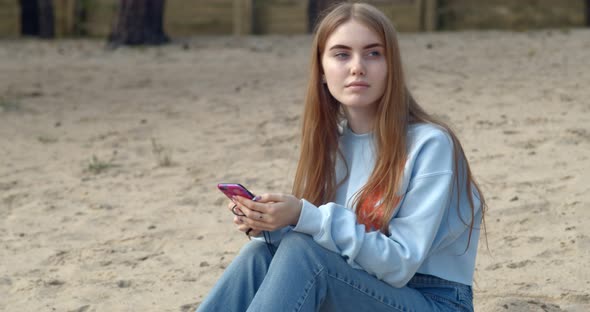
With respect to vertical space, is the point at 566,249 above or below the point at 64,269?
above

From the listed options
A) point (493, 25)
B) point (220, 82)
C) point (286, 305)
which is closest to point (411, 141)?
point (286, 305)

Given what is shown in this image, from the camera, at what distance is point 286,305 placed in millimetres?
2312

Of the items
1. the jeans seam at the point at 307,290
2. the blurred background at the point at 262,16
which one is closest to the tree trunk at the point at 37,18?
the blurred background at the point at 262,16

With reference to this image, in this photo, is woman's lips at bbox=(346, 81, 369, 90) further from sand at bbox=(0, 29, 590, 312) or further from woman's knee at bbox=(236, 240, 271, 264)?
sand at bbox=(0, 29, 590, 312)

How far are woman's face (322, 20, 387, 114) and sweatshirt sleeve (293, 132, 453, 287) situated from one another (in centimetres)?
25

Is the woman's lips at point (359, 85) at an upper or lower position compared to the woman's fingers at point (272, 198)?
upper

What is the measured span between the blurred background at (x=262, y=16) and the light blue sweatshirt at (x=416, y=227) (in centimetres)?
870

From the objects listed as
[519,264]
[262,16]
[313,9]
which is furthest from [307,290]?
[262,16]

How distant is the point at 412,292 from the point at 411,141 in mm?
422

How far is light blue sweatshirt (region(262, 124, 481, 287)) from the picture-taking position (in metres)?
2.33

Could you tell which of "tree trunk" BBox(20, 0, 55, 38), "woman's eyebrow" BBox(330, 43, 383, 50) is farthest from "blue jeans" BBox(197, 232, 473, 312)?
"tree trunk" BBox(20, 0, 55, 38)

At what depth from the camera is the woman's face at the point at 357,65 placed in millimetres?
2541

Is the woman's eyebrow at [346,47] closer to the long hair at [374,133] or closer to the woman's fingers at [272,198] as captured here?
the long hair at [374,133]

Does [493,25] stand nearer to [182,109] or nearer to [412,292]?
[182,109]
